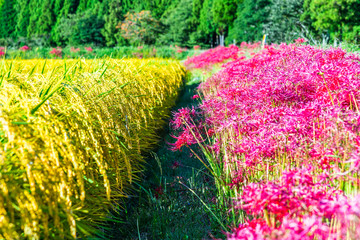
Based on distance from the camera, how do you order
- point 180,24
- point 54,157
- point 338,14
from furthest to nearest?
1. point 180,24
2. point 338,14
3. point 54,157

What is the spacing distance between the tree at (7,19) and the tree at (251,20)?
32.3 metres

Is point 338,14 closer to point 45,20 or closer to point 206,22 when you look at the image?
point 206,22

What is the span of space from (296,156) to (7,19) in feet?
159

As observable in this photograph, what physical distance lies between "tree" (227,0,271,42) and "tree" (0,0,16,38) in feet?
106

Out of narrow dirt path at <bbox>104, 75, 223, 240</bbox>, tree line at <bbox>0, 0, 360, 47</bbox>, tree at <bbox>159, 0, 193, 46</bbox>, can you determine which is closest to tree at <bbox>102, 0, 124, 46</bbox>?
tree line at <bbox>0, 0, 360, 47</bbox>

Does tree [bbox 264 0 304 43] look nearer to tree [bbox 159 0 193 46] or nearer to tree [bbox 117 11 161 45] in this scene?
tree [bbox 117 11 161 45]

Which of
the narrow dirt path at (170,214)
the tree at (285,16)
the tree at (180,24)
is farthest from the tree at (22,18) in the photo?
the narrow dirt path at (170,214)

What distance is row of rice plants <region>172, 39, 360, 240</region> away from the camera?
3.60 ft

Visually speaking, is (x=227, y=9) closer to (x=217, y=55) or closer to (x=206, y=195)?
(x=217, y=55)

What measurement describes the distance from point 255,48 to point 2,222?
9.31 m

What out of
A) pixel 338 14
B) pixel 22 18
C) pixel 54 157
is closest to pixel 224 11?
pixel 338 14

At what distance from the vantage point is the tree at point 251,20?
27.0 meters

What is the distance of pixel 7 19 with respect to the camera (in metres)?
39.7

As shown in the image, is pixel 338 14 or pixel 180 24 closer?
pixel 338 14
